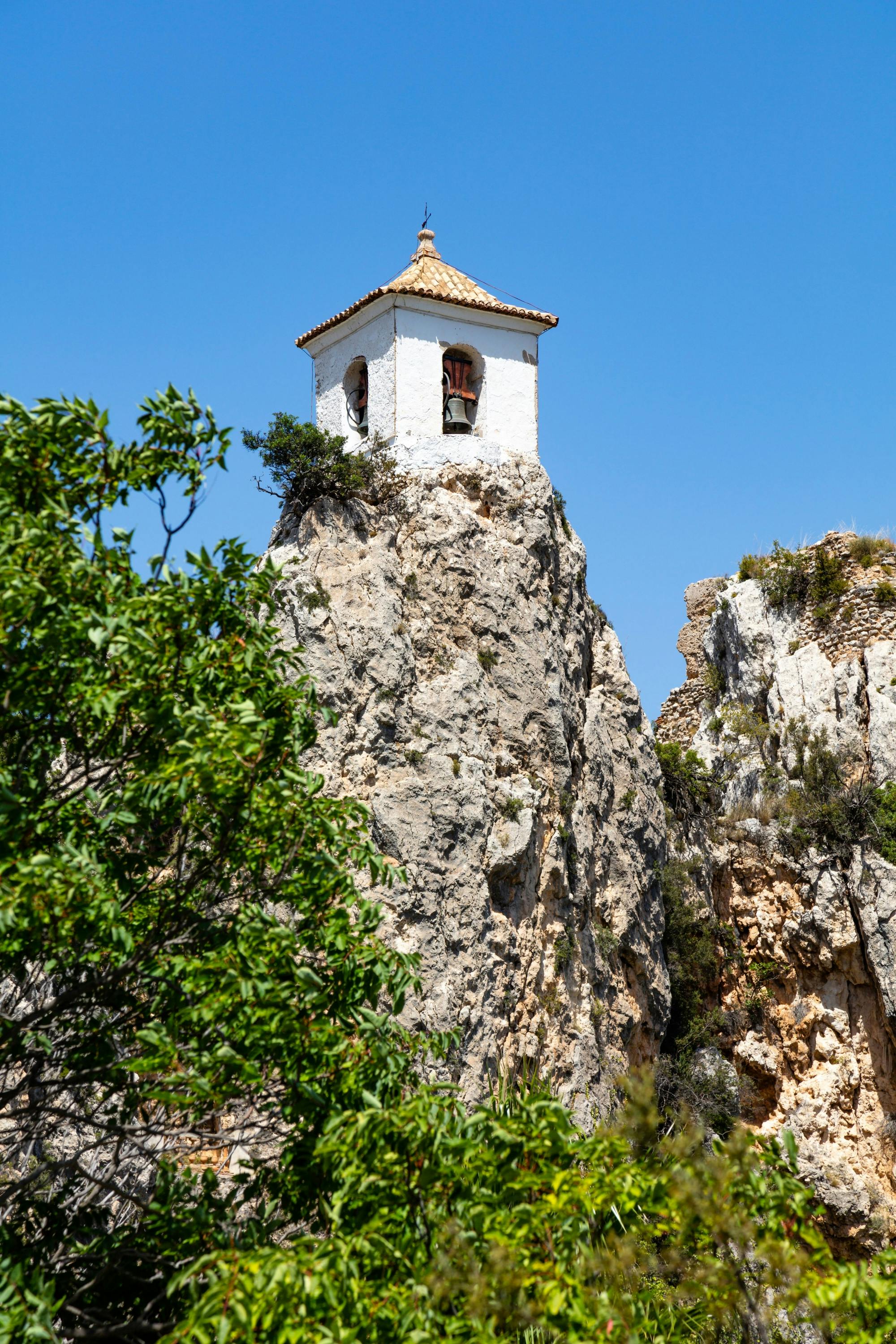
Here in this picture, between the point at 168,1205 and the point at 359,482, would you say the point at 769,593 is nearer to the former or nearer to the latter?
the point at 359,482

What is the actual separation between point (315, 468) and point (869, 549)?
12334 millimetres

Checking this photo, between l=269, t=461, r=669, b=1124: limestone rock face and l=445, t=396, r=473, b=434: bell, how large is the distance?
3.52 ft

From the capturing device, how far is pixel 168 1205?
6562 millimetres

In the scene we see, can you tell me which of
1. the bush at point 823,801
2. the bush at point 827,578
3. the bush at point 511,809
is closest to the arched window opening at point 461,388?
the bush at point 511,809

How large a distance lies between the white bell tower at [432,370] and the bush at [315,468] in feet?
1.92

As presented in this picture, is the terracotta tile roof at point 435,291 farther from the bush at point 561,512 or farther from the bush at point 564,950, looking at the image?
the bush at point 564,950

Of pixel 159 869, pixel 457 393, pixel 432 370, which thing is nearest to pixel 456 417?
pixel 457 393

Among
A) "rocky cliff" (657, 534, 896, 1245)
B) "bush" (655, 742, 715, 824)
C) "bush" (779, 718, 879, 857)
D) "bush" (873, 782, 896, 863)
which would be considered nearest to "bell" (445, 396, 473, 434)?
"bush" (655, 742, 715, 824)

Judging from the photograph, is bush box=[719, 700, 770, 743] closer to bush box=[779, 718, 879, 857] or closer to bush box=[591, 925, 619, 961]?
bush box=[779, 718, 879, 857]

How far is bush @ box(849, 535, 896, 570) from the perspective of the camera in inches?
1032

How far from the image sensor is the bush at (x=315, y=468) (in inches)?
806

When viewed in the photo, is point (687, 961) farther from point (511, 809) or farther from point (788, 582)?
point (788, 582)

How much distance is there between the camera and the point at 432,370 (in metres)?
21.2

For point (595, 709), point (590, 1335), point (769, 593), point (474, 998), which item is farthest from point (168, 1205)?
point (769, 593)
